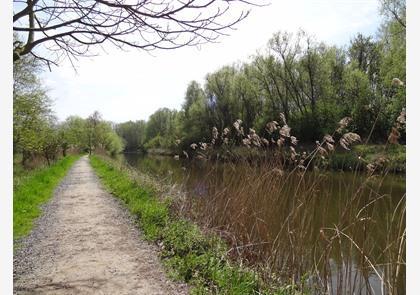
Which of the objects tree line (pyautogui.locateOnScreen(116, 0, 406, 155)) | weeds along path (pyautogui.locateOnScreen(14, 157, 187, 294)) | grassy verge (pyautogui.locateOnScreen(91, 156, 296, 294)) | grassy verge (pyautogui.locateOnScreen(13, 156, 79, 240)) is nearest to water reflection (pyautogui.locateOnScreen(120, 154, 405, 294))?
grassy verge (pyautogui.locateOnScreen(91, 156, 296, 294))

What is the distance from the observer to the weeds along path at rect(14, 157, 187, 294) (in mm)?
5059

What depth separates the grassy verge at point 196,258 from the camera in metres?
4.84

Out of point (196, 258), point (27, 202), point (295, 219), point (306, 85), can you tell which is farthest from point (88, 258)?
point (306, 85)

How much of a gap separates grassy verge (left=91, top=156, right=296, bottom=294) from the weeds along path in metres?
0.24

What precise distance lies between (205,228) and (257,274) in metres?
2.12

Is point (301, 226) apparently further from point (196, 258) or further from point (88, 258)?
point (88, 258)

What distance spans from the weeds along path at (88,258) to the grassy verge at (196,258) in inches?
9.3

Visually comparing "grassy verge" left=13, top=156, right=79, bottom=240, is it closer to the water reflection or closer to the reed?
the reed

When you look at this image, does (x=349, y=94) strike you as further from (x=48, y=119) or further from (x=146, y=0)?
(x=146, y=0)

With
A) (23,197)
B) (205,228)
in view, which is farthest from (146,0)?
(23,197)

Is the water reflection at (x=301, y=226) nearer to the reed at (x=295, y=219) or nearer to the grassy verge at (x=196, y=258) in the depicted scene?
the reed at (x=295, y=219)

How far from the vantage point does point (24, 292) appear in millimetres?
4895

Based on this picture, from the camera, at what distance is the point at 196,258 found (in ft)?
18.9

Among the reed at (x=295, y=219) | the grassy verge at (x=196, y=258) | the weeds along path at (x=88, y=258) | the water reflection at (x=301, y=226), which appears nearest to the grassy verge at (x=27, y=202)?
the weeds along path at (x=88, y=258)
